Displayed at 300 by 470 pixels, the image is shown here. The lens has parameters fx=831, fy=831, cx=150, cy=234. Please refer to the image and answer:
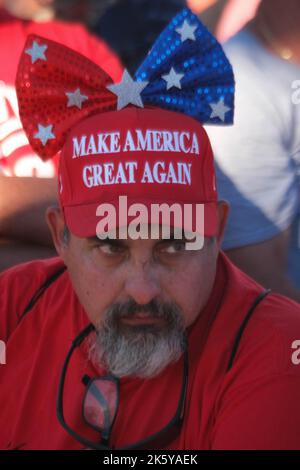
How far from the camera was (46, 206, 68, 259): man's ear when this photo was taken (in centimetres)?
173

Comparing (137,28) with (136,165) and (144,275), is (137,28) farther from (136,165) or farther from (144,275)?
(144,275)

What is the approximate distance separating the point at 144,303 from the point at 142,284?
4 centimetres

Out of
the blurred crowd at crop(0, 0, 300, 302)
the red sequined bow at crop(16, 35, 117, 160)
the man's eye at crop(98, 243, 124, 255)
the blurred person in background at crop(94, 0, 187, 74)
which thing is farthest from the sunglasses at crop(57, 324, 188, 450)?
the blurred person in background at crop(94, 0, 187, 74)

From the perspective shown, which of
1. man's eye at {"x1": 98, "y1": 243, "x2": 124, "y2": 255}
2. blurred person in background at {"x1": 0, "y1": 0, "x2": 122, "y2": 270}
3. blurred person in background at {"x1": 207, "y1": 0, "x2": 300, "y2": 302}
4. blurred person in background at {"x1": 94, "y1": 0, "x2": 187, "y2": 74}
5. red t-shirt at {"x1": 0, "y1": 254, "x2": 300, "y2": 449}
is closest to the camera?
red t-shirt at {"x1": 0, "y1": 254, "x2": 300, "y2": 449}

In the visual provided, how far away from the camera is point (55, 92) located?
1712 millimetres

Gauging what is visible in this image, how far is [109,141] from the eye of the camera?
1614 millimetres

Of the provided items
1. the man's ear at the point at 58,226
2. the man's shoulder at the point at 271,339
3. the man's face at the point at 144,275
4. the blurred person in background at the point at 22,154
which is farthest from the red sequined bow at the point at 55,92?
A: the blurred person in background at the point at 22,154

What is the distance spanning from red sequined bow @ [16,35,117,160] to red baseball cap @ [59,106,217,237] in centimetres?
5

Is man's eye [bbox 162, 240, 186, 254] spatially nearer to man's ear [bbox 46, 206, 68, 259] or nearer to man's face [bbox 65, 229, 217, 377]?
man's face [bbox 65, 229, 217, 377]

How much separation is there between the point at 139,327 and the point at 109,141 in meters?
0.36

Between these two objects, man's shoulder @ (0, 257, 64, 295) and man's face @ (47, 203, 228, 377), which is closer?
man's face @ (47, 203, 228, 377)

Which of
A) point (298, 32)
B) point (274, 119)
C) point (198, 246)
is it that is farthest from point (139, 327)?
point (298, 32)

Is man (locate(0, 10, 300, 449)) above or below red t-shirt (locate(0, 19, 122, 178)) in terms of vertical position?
below

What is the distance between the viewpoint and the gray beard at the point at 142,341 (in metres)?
1.54
